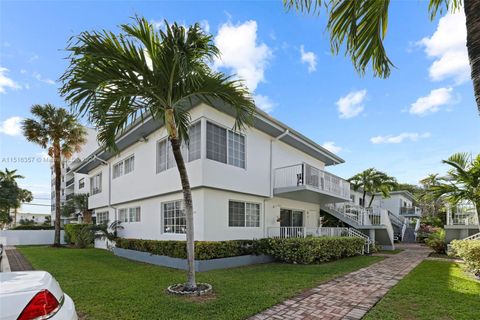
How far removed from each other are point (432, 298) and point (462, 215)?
41.1 feet

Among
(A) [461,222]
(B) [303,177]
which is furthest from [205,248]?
(A) [461,222]

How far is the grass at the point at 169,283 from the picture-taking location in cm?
580

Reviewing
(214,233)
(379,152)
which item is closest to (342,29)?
(214,233)

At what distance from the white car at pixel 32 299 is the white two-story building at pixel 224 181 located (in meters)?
7.82

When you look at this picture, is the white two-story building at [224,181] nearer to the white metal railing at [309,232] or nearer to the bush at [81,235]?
→ the white metal railing at [309,232]

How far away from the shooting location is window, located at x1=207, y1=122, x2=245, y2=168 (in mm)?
11711

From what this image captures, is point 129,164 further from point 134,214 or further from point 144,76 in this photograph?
point 144,76

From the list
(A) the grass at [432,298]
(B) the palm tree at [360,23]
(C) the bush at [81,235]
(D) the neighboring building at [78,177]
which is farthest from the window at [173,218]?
(D) the neighboring building at [78,177]

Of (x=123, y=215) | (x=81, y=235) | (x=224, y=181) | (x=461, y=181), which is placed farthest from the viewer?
(x=81, y=235)

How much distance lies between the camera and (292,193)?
14344 mm

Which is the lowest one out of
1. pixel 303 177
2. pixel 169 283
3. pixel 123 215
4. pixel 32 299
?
pixel 169 283

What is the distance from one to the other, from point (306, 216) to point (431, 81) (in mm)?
9760

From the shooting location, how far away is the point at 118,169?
18.8 meters

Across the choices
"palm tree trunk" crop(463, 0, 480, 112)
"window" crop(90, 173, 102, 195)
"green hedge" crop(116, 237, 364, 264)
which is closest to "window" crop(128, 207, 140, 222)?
"green hedge" crop(116, 237, 364, 264)
